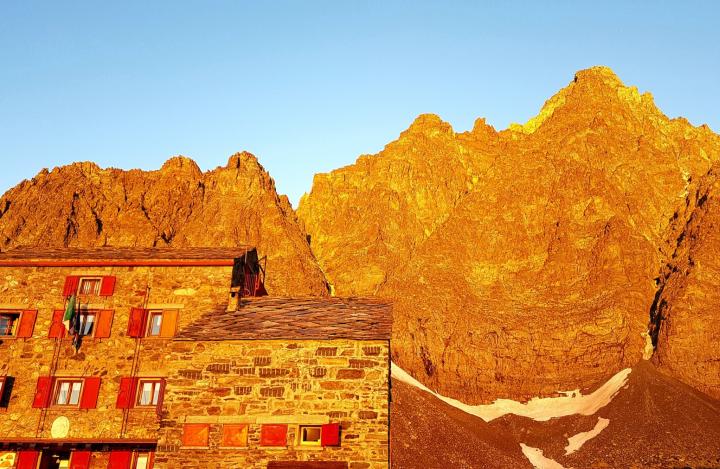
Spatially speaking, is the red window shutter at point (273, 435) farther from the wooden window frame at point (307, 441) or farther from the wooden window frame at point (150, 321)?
the wooden window frame at point (150, 321)

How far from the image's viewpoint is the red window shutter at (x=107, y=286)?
1055 inches

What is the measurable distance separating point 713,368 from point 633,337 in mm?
13375

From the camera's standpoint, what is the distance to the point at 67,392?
25.5m

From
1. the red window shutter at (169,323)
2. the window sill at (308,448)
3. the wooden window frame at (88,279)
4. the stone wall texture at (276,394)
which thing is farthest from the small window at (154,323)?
the window sill at (308,448)

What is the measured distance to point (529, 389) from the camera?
92.5m

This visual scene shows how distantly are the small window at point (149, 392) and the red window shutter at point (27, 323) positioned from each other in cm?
537

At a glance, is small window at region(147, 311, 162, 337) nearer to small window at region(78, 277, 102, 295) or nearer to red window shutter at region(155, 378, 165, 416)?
red window shutter at region(155, 378, 165, 416)

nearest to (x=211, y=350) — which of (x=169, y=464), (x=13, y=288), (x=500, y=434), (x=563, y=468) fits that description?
(x=169, y=464)

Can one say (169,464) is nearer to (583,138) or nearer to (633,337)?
(633,337)

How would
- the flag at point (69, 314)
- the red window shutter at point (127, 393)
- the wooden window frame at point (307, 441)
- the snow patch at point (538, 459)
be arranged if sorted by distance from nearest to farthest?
the wooden window frame at point (307, 441), the red window shutter at point (127, 393), the flag at point (69, 314), the snow patch at point (538, 459)

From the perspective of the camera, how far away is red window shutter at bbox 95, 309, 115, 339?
26.3 m

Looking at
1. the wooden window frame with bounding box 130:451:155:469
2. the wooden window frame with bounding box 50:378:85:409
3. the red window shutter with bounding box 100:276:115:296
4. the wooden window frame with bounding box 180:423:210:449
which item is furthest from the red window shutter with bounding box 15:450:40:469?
the wooden window frame with bounding box 180:423:210:449

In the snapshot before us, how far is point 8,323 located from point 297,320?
1385 cm

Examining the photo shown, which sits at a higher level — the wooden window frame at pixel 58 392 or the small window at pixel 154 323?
the small window at pixel 154 323
